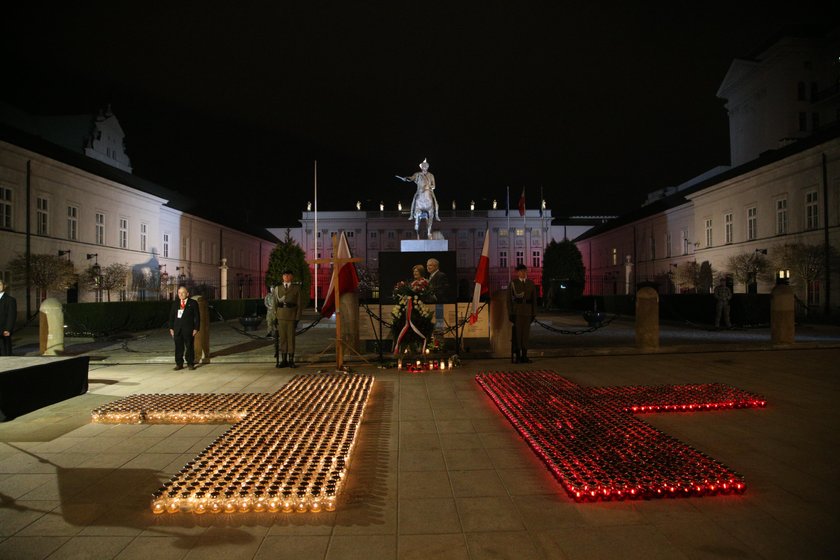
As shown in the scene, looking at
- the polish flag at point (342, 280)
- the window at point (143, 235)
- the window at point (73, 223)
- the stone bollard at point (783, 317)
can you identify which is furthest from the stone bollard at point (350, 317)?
the window at point (143, 235)

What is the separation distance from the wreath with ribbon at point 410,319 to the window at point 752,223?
3120 centimetres

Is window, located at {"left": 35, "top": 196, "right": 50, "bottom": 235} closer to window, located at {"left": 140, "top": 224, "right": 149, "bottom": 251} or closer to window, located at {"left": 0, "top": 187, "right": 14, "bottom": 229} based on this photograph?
window, located at {"left": 0, "top": 187, "right": 14, "bottom": 229}

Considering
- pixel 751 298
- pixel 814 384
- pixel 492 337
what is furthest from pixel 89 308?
pixel 751 298

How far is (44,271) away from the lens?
23406 mm

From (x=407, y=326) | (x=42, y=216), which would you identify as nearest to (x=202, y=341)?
(x=407, y=326)

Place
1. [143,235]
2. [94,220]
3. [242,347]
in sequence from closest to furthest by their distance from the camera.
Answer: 1. [242,347]
2. [94,220]
3. [143,235]

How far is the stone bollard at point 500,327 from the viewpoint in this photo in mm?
12141

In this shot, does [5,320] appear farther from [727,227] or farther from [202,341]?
[727,227]

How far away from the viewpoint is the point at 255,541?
11.4 feet

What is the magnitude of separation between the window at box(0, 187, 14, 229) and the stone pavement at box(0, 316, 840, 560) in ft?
77.1

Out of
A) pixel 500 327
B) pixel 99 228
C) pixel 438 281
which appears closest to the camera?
pixel 500 327

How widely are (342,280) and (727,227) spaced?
35.3m

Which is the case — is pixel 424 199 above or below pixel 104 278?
above

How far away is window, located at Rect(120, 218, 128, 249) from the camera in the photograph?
35.9 meters
